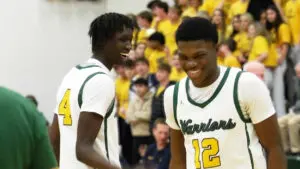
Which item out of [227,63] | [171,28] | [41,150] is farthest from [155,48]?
[41,150]

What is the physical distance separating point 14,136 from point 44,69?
13896 mm

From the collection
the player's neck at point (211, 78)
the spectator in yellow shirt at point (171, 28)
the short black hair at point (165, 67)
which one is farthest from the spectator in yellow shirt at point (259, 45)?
the player's neck at point (211, 78)

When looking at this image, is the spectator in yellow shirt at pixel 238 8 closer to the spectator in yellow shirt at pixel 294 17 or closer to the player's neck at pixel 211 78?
the spectator in yellow shirt at pixel 294 17

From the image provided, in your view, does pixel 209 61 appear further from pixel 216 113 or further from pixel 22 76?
pixel 22 76

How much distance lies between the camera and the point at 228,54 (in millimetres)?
11125

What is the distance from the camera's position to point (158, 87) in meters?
11.4

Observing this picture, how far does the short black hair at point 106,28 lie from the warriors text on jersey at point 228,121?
28.2 inches

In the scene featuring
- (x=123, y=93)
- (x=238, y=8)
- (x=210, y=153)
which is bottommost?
(x=123, y=93)

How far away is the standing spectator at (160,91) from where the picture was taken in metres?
10.7

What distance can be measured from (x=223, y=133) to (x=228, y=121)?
0.24 ft

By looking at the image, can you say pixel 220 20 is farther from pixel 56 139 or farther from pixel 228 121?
pixel 228 121

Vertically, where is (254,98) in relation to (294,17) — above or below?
below

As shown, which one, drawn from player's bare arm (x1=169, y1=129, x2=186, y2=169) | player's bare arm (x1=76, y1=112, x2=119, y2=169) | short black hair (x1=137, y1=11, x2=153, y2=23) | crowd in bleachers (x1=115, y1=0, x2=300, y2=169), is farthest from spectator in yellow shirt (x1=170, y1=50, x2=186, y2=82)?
player's bare arm (x1=76, y1=112, x2=119, y2=169)

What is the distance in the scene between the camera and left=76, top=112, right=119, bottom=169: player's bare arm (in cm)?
448
